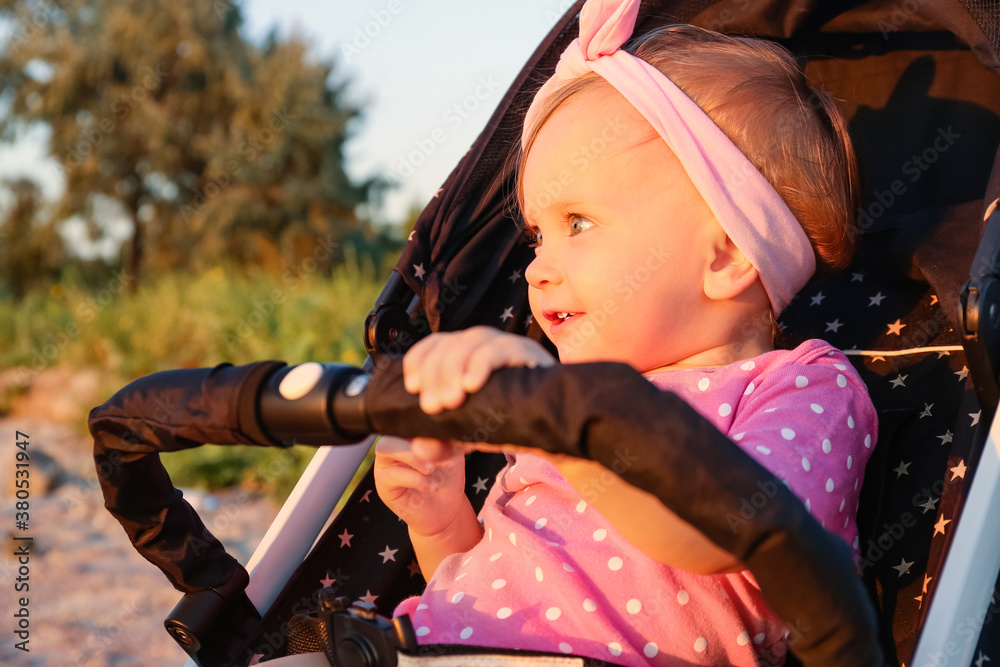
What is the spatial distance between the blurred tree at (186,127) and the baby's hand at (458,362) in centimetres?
712

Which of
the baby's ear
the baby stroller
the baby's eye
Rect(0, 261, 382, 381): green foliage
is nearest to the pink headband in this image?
the baby's ear

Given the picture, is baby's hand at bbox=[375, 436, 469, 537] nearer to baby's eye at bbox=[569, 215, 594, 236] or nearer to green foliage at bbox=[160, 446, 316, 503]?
baby's eye at bbox=[569, 215, 594, 236]

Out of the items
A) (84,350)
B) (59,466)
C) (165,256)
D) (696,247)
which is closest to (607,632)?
(696,247)

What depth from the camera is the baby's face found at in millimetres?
1233

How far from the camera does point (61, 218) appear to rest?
338 inches

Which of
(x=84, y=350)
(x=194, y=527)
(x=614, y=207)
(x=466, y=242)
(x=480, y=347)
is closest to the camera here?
(x=480, y=347)

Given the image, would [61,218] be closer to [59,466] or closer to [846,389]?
[59,466]

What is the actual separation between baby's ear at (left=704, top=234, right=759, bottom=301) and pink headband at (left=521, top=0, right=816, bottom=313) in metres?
0.02

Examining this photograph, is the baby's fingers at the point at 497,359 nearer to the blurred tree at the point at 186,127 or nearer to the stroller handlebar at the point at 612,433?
the stroller handlebar at the point at 612,433

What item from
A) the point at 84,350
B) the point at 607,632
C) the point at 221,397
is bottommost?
the point at 607,632

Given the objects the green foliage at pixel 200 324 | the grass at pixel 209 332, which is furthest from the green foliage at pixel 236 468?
the green foliage at pixel 200 324

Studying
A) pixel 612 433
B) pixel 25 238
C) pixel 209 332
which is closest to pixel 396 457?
pixel 612 433

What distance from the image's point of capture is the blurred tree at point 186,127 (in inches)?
312

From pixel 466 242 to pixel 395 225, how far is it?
667 centimetres
